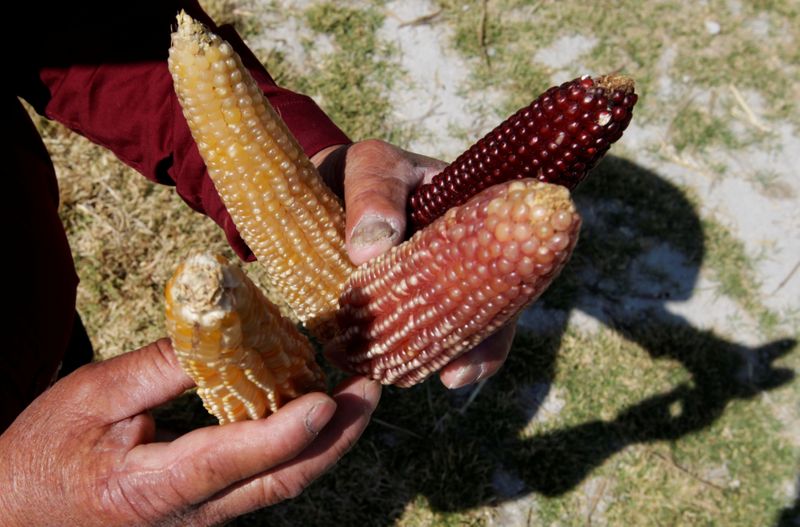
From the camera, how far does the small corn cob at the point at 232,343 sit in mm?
1502

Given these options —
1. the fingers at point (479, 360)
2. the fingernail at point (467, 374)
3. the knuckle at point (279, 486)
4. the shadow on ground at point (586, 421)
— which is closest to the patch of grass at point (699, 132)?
the shadow on ground at point (586, 421)

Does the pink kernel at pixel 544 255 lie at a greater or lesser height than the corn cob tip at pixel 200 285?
lesser

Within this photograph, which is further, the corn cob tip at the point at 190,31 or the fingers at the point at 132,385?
the fingers at the point at 132,385

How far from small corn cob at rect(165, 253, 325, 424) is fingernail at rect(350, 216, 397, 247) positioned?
0.40 m

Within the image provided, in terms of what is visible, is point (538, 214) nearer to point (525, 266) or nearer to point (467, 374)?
point (525, 266)

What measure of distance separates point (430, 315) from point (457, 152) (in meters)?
3.26

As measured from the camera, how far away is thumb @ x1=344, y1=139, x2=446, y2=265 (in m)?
2.28

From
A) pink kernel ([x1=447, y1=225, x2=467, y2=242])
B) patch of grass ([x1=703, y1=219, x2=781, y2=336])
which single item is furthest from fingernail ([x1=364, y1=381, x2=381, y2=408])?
patch of grass ([x1=703, y1=219, x2=781, y2=336])

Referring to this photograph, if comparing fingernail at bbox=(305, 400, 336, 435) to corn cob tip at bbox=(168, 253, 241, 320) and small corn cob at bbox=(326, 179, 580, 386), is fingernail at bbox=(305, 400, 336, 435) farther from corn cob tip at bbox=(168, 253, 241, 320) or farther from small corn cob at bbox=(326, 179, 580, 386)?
corn cob tip at bbox=(168, 253, 241, 320)

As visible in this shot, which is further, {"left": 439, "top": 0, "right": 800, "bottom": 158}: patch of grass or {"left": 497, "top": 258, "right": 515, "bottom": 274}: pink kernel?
{"left": 439, "top": 0, "right": 800, "bottom": 158}: patch of grass

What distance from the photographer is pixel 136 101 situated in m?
2.75

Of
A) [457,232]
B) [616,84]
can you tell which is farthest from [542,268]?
[616,84]

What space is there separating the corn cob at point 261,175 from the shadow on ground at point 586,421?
75.5 inches

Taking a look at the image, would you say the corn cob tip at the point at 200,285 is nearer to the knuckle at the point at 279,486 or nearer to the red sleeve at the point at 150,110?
the knuckle at the point at 279,486
